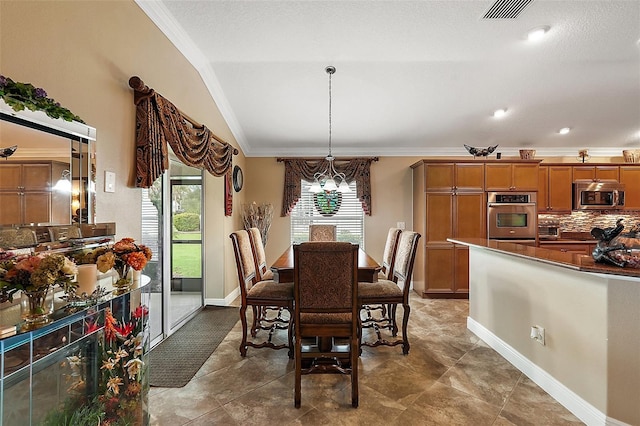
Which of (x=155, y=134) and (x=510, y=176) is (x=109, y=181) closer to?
(x=155, y=134)

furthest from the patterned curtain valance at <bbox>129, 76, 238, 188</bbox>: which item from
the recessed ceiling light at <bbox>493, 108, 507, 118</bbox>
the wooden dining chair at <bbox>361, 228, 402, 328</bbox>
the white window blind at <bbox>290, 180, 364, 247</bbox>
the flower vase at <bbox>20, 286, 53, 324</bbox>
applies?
the recessed ceiling light at <bbox>493, 108, 507, 118</bbox>

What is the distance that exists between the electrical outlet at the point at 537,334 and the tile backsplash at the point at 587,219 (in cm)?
335

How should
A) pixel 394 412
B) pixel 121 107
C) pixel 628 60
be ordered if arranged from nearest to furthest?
pixel 394 412, pixel 121 107, pixel 628 60

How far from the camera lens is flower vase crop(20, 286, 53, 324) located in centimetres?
113

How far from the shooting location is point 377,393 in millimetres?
2150

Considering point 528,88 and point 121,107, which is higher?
point 528,88

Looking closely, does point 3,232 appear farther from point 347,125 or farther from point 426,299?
point 426,299

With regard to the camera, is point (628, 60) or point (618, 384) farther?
point (628, 60)

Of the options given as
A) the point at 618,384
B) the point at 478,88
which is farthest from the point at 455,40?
the point at 618,384

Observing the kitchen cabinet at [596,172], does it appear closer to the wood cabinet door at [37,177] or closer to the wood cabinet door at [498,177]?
the wood cabinet door at [498,177]

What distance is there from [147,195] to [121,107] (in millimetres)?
957

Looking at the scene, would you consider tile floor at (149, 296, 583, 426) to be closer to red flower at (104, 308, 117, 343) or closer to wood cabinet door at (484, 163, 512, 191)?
red flower at (104, 308, 117, 343)

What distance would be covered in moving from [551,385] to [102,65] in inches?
149

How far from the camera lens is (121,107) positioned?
214 cm
